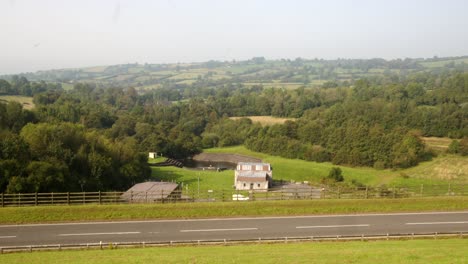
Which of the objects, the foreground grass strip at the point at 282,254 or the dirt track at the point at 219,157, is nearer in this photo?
the foreground grass strip at the point at 282,254

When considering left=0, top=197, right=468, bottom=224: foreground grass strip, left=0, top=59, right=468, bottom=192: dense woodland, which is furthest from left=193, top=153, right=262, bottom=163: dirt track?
left=0, top=197, right=468, bottom=224: foreground grass strip

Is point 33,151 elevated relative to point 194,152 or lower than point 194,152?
elevated

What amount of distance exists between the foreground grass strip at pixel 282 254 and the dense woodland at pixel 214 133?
46.7 feet

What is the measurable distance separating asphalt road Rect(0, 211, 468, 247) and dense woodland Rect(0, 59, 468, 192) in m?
9.37

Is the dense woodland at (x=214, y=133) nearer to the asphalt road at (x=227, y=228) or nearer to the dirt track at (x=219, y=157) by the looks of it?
the dirt track at (x=219, y=157)

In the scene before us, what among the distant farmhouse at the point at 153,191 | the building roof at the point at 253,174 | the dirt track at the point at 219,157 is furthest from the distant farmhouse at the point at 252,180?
the dirt track at the point at 219,157

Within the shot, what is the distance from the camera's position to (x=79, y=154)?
4175cm

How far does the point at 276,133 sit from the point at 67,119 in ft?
138

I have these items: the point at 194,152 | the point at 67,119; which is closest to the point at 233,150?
the point at 194,152

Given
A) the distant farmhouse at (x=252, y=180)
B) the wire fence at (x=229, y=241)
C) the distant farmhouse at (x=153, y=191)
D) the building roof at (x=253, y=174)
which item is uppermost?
the wire fence at (x=229, y=241)

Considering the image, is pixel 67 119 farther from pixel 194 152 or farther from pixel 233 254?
pixel 233 254

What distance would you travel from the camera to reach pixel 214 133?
333 ft

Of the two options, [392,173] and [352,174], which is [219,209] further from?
[392,173]

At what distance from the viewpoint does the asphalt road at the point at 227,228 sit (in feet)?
72.9
